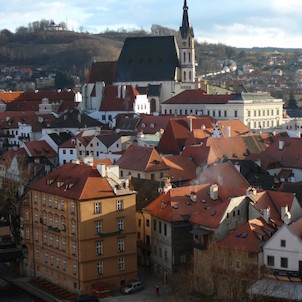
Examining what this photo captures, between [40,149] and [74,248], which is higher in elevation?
[40,149]

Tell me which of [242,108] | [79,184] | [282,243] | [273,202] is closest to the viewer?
[282,243]

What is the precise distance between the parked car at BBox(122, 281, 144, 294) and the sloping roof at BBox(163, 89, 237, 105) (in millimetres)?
60413

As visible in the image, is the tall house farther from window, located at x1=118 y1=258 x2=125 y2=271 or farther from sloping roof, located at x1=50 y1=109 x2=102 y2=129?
sloping roof, located at x1=50 y1=109 x2=102 y2=129

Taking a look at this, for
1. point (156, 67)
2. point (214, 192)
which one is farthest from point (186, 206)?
point (156, 67)

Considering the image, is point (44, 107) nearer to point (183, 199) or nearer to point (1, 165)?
point (1, 165)

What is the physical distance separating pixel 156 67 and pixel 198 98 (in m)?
18.1

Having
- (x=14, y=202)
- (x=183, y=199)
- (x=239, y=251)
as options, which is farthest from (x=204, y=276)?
(x=14, y=202)

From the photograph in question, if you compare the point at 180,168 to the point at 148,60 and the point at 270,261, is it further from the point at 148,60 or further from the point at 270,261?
the point at 148,60

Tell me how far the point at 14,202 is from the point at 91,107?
54.5 metres

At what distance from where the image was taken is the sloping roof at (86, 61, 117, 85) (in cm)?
13075

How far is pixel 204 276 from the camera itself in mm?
45094

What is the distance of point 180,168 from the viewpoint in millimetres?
66875

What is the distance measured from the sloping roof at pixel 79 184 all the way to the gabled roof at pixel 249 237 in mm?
8488

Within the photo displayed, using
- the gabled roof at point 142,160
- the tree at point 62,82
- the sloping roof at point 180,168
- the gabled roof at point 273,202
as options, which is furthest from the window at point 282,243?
the tree at point 62,82
